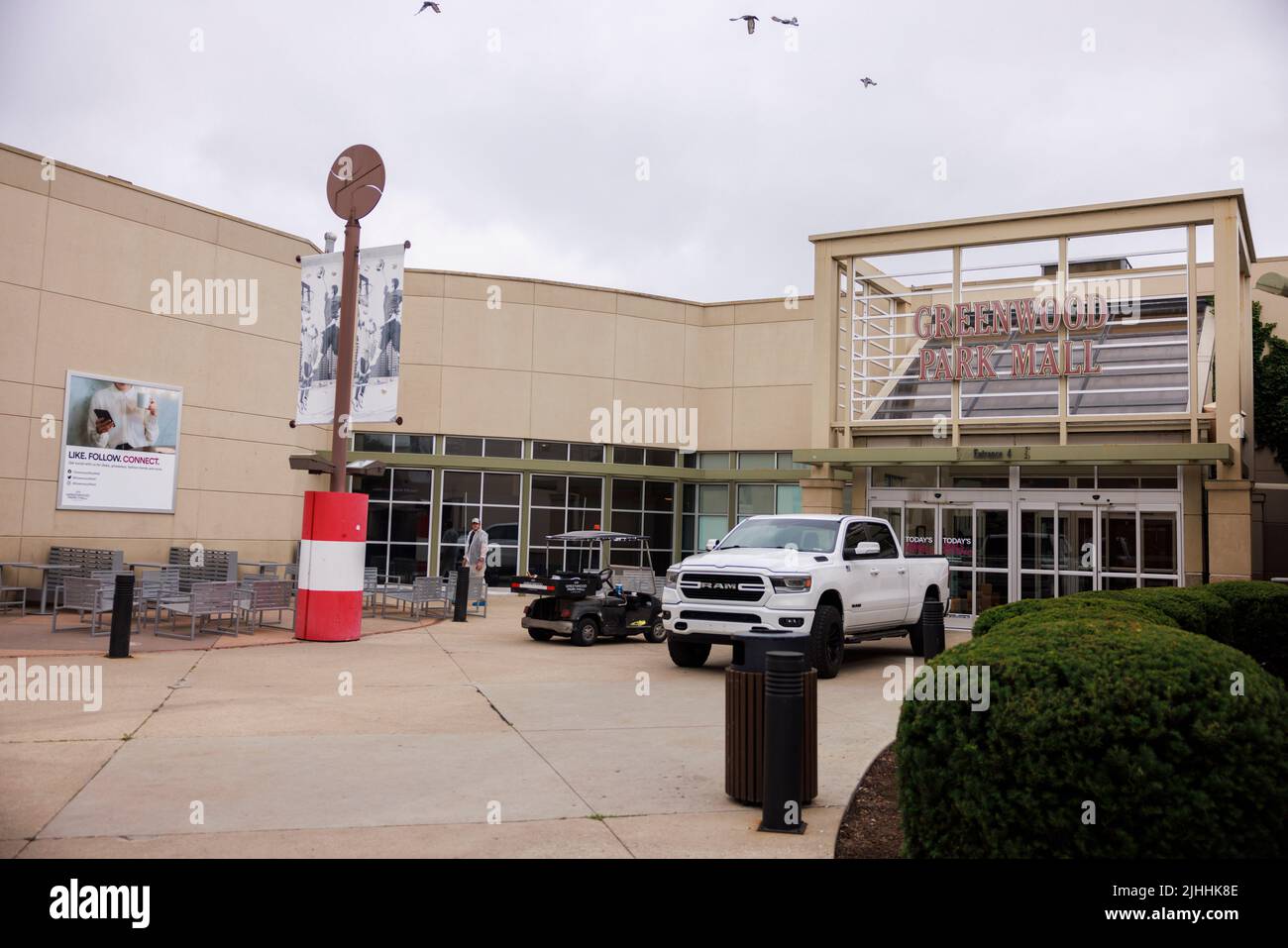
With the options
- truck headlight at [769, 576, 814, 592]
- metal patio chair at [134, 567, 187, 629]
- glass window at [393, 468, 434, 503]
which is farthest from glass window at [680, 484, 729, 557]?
truck headlight at [769, 576, 814, 592]

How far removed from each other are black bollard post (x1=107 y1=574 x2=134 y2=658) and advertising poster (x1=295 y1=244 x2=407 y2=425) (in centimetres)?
442

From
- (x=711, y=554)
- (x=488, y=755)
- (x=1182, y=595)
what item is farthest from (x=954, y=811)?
(x=711, y=554)

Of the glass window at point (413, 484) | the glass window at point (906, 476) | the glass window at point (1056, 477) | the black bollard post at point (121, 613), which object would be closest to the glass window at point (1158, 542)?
the glass window at point (1056, 477)

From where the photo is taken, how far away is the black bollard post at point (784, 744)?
6.20 meters

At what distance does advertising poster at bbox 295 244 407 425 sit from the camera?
15750 mm

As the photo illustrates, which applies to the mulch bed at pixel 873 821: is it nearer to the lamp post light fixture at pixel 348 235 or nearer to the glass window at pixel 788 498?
the lamp post light fixture at pixel 348 235

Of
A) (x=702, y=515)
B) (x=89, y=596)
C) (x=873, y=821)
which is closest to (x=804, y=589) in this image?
(x=873, y=821)

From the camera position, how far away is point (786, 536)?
46.0ft

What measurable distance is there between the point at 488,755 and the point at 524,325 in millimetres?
19858

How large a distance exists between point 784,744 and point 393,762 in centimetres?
317

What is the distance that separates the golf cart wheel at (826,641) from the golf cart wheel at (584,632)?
4389mm

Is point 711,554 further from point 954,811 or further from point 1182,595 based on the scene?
point 954,811

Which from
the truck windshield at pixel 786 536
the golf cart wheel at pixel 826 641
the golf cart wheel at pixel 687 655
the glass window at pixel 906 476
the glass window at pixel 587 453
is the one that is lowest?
the golf cart wheel at pixel 687 655

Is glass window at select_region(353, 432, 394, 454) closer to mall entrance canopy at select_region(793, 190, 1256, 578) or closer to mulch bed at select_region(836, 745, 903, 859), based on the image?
mall entrance canopy at select_region(793, 190, 1256, 578)
